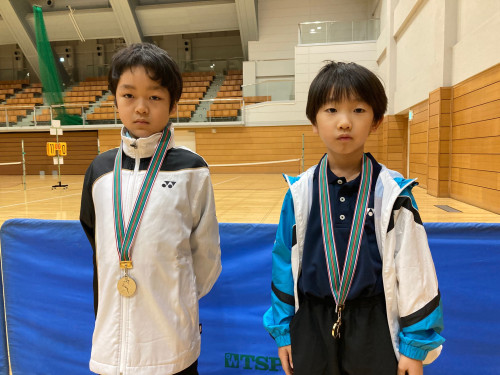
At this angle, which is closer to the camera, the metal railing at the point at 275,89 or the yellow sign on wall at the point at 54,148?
the yellow sign on wall at the point at 54,148

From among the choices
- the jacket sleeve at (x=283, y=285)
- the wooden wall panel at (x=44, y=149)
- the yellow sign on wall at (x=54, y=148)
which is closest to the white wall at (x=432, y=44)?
the jacket sleeve at (x=283, y=285)

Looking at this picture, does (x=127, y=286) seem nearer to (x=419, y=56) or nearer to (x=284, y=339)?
(x=284, y=339)

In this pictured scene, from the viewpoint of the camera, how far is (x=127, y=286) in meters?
1.18

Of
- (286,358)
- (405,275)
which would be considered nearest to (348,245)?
(405,275)

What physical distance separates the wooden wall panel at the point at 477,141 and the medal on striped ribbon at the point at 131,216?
5946 millimetres

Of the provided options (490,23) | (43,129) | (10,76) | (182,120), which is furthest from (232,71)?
(490,23)

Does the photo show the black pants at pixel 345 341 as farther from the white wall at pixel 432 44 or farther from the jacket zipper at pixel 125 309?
the white wall at pixel 432 44

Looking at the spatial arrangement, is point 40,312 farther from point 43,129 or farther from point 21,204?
point 43,129

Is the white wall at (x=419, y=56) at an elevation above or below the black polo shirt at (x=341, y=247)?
above

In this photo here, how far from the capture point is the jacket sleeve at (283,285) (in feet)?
3.62

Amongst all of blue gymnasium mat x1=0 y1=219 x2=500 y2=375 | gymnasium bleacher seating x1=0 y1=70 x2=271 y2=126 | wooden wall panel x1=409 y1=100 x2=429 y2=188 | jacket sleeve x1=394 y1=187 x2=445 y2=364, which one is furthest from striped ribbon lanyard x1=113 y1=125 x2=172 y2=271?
A: gymnasium bleacher seating x1=0 y1=70 x2=271 y2=126

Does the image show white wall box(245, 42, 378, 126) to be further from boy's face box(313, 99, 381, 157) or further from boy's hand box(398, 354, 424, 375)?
boy's hand box(398, 354, 424, 375)

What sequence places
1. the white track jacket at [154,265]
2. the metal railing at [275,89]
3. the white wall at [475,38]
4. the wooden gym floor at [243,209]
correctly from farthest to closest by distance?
Result: the metal railing at [275,89] → the white wall at [475,38] → the wooden gym floor at [243,209] → the white track jacket at [154,265]

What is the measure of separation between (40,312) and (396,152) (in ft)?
38.8
